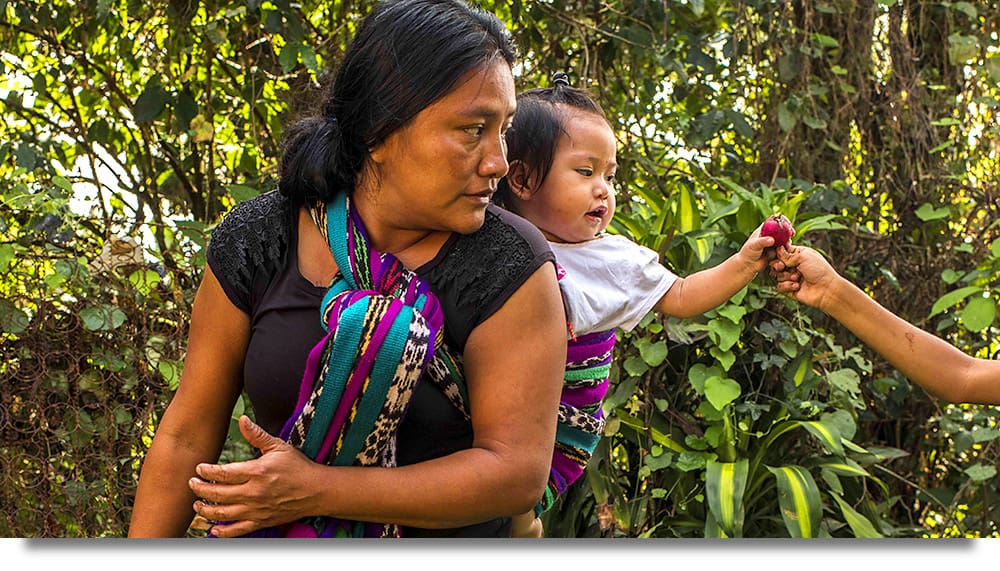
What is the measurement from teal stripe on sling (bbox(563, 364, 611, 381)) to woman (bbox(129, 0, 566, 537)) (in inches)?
13.8

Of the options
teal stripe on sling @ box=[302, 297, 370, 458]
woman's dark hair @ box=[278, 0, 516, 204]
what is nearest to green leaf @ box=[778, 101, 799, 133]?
woman's dark hair @ box=[278, 0, 516, 204]

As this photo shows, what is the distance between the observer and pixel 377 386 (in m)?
A: 1.19

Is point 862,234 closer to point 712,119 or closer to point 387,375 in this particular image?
point 712,119

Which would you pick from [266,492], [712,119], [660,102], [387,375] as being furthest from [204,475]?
[660,102]

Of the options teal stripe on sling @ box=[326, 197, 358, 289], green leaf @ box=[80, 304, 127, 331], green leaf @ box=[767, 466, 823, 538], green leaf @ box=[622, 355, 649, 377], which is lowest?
green leaf @ box=[767, 466, 823, 538]

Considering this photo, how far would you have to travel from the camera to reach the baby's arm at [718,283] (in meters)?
1.68

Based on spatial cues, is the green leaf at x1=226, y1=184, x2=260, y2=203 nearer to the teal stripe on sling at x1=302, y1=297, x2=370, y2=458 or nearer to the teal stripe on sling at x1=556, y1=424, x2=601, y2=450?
the teal stripe on sling at x1=556, y1=424, x2=601, y2=450

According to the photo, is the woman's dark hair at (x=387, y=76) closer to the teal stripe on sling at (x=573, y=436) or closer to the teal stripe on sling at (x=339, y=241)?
the teal stripe on sling at (x=339, y=241)

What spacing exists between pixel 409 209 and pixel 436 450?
29 centimetres

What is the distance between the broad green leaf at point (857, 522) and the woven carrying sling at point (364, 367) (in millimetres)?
1679

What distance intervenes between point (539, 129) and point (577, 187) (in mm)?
113

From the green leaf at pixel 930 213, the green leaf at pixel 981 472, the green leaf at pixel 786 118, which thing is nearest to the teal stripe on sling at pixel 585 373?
the green leaf at pixel 981 472

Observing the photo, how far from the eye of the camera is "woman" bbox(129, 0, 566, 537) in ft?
3.91

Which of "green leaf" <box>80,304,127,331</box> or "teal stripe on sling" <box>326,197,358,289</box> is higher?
"teal stripe on sling" <box>326,197,358,289</box>
